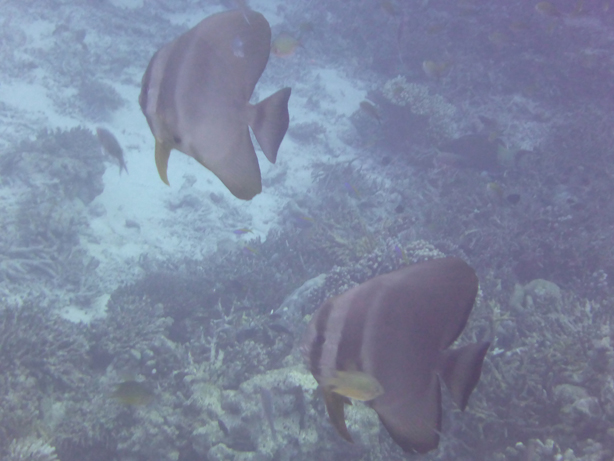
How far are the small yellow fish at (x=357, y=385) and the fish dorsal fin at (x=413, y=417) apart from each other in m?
0.06

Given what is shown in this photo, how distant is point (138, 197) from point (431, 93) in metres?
10.2

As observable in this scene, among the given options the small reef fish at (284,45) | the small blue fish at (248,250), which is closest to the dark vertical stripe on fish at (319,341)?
the small blue fish at (248,250)

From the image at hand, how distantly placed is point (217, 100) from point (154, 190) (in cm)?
865

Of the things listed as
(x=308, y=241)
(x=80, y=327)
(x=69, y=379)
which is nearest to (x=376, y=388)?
(x=69, y=379)

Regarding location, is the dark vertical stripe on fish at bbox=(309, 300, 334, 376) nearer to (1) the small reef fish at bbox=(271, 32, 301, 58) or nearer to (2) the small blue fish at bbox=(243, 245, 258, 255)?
(2) the small blue fish at bbox=(243, 245, 258, 255)

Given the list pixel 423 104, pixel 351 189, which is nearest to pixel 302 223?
pixel 351 189

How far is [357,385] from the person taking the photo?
123 cm

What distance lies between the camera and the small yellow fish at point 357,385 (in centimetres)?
122

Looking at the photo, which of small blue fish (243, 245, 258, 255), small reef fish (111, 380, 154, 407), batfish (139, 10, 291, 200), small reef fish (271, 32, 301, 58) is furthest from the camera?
small reef fish (271, 32, 301, 58)

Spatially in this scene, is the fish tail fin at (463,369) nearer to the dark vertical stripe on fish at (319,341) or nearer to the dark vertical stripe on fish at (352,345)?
the dark vertical stripe on fish at (352,345)

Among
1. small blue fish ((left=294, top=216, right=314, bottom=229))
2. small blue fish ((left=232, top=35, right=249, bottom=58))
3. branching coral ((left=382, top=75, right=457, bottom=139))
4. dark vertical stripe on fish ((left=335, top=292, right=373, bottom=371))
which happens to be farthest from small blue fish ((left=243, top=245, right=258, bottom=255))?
branching coral ((left=382, top=75, right=457, bottom=139))

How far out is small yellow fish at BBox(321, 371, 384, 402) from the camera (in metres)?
1.22

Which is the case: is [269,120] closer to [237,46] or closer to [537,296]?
[237,46]

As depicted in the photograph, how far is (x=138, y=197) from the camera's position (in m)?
8.97
